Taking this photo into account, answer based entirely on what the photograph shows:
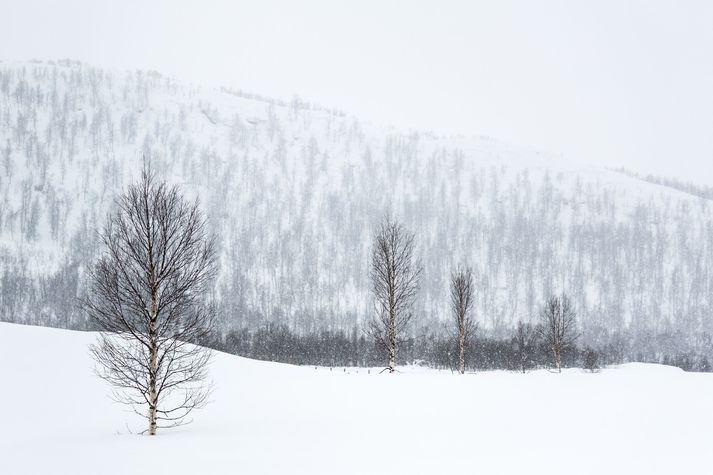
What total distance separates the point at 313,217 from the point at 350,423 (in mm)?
152423

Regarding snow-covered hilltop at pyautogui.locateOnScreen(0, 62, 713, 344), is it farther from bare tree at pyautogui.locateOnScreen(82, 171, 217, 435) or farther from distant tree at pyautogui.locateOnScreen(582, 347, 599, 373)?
bare tree at pyautogui.locateOnScreen(82, 171, 217, 435)

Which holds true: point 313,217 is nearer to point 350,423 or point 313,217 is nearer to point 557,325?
point 557,325

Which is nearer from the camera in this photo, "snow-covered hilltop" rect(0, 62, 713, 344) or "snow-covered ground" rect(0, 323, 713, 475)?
"snow-covered ground" rect(0, 323, 713, 475)

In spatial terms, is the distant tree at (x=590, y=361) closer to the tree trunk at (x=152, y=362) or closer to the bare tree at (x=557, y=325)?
the bare tree at (x=557, y=325)

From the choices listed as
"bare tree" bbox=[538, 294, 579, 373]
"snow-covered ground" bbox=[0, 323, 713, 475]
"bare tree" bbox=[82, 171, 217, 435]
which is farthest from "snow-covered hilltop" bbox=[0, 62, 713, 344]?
"bare tree" bbox=[82, 171, 217, 435]

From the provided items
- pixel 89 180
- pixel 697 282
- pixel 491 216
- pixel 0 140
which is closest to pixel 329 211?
pixel 491 216

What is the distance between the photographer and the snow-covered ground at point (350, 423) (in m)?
10.3

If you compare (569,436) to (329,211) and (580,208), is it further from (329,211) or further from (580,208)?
(580,208)

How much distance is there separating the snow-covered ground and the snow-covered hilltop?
97.6 metres

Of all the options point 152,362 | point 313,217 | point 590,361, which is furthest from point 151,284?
point 313,217

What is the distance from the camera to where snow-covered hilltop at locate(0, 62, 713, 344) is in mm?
133750

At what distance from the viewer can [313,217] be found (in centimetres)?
16612

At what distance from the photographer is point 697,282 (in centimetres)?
14925

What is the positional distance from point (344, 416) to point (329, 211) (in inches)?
6025
